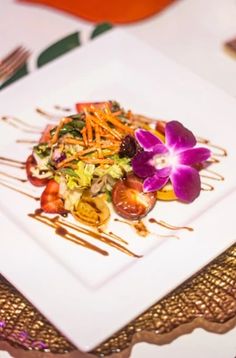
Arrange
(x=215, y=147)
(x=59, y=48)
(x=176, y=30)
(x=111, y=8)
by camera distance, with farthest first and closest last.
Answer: (x=111, y=8), (x=176, y=30), (x=59, y=48), (x=215, y=147)

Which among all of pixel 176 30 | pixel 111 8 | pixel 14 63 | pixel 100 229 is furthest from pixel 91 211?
pixel 111 8

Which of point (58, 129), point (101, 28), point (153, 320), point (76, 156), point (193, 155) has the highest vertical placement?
point (101, 28)

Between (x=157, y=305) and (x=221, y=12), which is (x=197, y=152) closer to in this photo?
(x=157, y=305)

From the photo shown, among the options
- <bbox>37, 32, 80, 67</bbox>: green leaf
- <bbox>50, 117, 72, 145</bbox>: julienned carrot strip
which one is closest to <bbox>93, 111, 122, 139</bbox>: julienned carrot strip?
<bbox>50, 117, 72, 145</bbox>: julienned carrot strip

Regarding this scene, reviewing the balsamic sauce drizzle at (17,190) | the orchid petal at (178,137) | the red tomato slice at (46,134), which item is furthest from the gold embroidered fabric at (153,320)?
the red tomato slice at (46,134)

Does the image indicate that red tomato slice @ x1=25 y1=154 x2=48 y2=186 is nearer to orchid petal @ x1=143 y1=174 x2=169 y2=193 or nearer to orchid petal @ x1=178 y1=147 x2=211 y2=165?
orchid petal @ x1=143 y1=174 x2=169 y2=193

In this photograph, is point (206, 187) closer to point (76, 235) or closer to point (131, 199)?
point (131, 199)

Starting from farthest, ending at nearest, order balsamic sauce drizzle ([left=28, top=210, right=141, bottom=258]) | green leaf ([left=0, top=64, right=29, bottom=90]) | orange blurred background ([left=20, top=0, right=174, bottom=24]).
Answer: orange blurred background ([left=20, top=0, right=174, bottom=24]) < green leaf ([left=0, top=64, right=29, bottom=90]) < balsamic sauce drizzle ([left=28, top=210, right=141, bottom=258])
